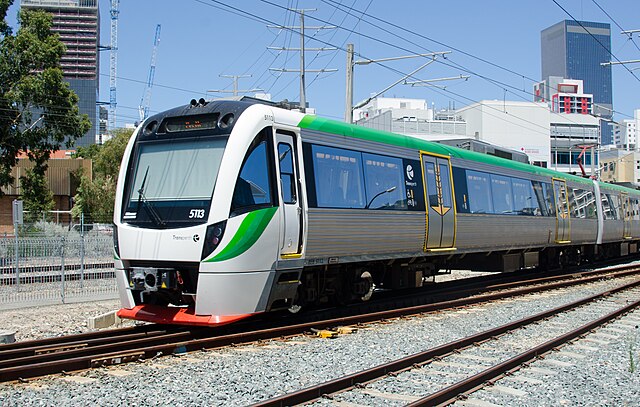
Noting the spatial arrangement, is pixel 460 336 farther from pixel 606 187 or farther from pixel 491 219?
pixel 606 187

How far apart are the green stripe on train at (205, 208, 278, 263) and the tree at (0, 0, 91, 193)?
23.9 meters

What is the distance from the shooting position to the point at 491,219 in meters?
16.7

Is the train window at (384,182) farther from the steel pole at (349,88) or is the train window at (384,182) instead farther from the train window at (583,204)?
the train window at (583,204)

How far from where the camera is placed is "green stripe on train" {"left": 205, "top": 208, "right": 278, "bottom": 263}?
9.10 metres

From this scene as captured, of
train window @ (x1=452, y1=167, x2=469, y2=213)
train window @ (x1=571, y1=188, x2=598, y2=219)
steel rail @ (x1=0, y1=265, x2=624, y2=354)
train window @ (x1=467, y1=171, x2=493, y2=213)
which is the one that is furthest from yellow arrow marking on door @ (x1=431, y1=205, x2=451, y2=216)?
train window @ (x1=571, y1=188, x2=598, y2=219)

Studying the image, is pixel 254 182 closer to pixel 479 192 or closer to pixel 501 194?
pixel 479 192

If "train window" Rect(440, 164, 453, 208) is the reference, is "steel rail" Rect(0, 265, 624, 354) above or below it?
below

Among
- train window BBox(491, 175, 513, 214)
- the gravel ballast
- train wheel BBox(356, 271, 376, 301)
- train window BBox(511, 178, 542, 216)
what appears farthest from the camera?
train window BBox(511, 178, 542, 216)

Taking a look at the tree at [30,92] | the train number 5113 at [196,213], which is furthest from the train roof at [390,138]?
the tree at [30,92]

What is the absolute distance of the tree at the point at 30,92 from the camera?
98.1ft

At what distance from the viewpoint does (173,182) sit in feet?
32.3

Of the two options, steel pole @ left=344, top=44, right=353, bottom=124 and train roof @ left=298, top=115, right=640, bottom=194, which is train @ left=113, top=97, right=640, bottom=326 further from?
steel pole @ left=344, top=44, right=353, bottom=124

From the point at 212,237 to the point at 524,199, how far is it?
12.2 meters

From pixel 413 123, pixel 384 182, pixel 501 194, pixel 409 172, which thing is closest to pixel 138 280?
pixel 384 182
